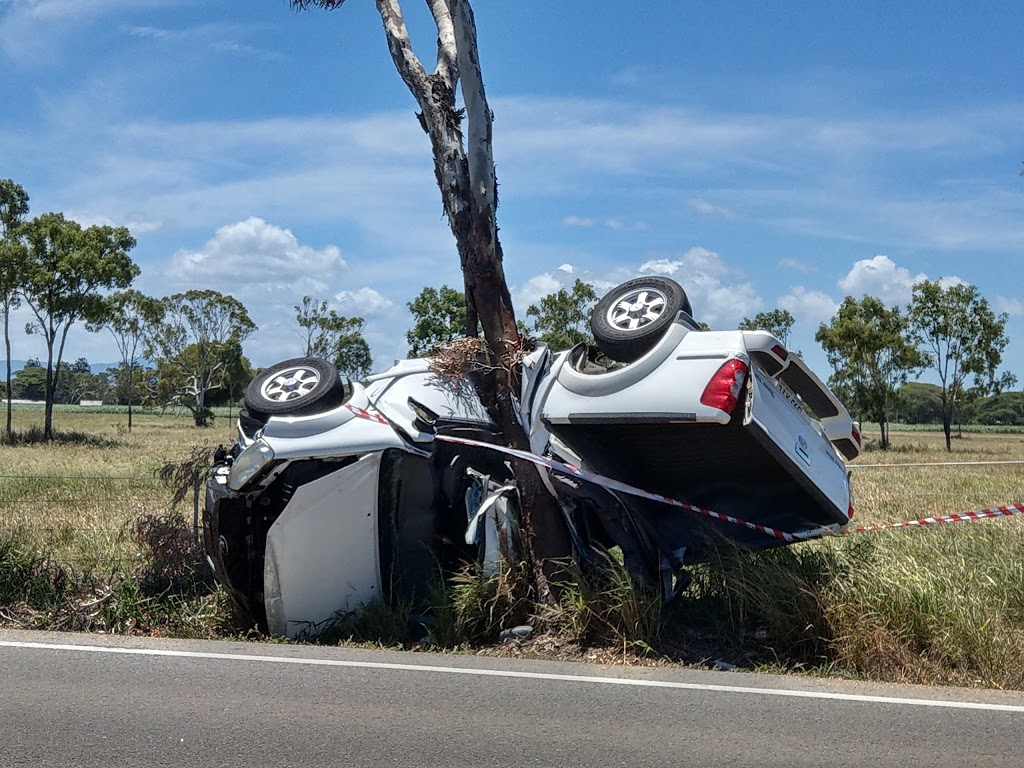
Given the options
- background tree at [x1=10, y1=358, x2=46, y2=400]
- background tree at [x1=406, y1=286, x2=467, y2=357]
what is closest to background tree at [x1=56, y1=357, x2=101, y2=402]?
background tree at [x1=10, y1=358, x2=46, y2=400]

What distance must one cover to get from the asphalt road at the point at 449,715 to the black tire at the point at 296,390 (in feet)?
5.30

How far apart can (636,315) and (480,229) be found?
131 centimetres

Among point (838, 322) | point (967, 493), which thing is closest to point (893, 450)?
point (838, 322)

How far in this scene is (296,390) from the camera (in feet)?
24.1

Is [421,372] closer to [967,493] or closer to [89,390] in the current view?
[967,493]

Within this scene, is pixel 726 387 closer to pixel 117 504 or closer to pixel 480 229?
pixel 480 229

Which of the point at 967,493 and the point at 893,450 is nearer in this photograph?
the point at 967,493

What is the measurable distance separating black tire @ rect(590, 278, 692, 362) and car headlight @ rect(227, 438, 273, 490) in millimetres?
2264

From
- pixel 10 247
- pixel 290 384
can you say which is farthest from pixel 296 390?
pixel 10 247

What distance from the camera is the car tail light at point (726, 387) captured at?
620 centimetres

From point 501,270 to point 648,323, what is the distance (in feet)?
4.13

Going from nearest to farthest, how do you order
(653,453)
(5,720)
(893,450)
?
1. (5,720)
2. (653,453)
3. (893,450)

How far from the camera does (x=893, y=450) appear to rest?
36.6m

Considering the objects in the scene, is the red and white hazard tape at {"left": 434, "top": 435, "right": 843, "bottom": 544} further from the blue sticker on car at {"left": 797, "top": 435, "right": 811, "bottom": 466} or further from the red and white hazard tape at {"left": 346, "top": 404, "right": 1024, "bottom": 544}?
the blue sticker on car at {"left": 797, "top": 435, "right": 811, "bottom": 466}
